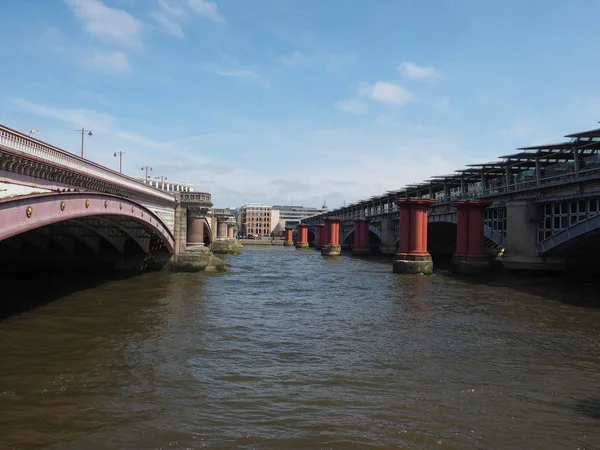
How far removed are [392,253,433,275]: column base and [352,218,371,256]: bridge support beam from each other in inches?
1241

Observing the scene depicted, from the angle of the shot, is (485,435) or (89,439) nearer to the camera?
(89,439)

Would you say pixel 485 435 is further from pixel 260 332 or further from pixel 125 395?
pixel 260 332

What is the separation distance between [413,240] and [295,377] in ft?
95.5

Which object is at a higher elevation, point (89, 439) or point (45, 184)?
point (45, 184)

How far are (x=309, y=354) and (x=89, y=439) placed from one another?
5.83 metres

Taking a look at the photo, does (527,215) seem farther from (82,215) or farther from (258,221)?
(258,221)

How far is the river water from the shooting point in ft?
22.2

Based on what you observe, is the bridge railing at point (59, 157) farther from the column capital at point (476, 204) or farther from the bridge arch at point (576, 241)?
the bridge arch at point (576, 241)

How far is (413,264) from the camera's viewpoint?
115ft

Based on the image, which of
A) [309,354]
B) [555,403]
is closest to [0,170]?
[309,354]

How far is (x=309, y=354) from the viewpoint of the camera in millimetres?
11211

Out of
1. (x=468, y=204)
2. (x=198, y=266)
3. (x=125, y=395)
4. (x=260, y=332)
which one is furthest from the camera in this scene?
(x=468, y=204)

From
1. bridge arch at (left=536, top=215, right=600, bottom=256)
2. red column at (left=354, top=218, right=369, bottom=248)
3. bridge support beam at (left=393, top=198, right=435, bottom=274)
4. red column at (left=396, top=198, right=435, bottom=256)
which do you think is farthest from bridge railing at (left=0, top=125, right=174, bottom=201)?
red column at (left=354, top=218, right=369, bottom=248)

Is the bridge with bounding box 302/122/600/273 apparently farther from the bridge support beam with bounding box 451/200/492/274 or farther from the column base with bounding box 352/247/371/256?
the column base with bounding box 352/247/371/256
